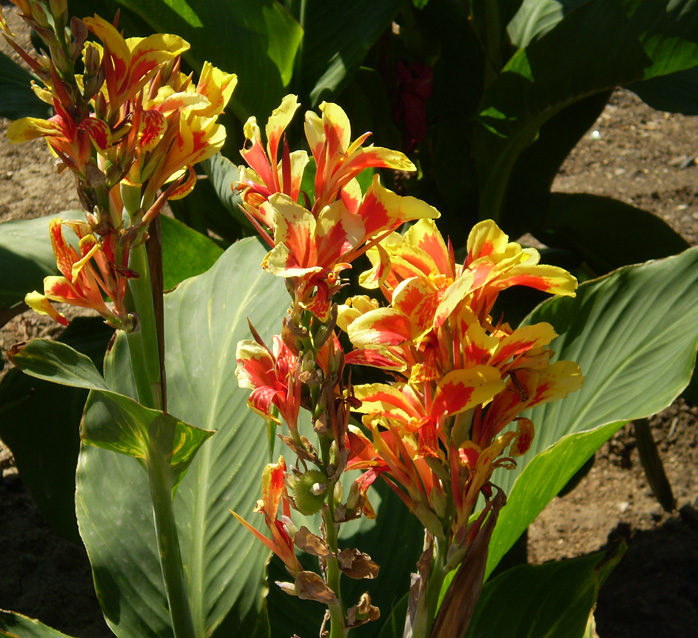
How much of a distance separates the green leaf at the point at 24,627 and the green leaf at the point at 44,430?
0.55m

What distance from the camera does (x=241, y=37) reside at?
1.47 metres

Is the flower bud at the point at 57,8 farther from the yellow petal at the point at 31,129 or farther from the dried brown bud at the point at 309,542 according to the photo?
→ the dried brown bud at the point at 309,542

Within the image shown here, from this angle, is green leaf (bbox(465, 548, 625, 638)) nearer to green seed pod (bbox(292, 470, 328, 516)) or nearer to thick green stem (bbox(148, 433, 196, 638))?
thick green stem (bbox(148, 433, 196, 638))

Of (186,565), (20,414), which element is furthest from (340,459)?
(20,414)

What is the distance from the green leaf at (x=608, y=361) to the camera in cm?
81

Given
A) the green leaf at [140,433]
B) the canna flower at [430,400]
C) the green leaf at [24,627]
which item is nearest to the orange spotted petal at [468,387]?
the canna flower at [430,400]

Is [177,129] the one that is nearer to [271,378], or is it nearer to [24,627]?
[271,378]

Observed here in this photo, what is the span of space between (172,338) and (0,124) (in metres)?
2.64

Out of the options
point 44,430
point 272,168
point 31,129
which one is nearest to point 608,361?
point 272,168

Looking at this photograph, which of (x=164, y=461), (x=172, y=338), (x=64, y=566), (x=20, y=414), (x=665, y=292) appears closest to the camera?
(x=164, y=461)

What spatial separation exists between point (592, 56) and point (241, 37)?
670 mm

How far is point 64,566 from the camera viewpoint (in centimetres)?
169

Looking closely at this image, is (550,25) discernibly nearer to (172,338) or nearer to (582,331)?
(582,331)

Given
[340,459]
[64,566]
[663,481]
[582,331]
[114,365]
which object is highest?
[340,459]
